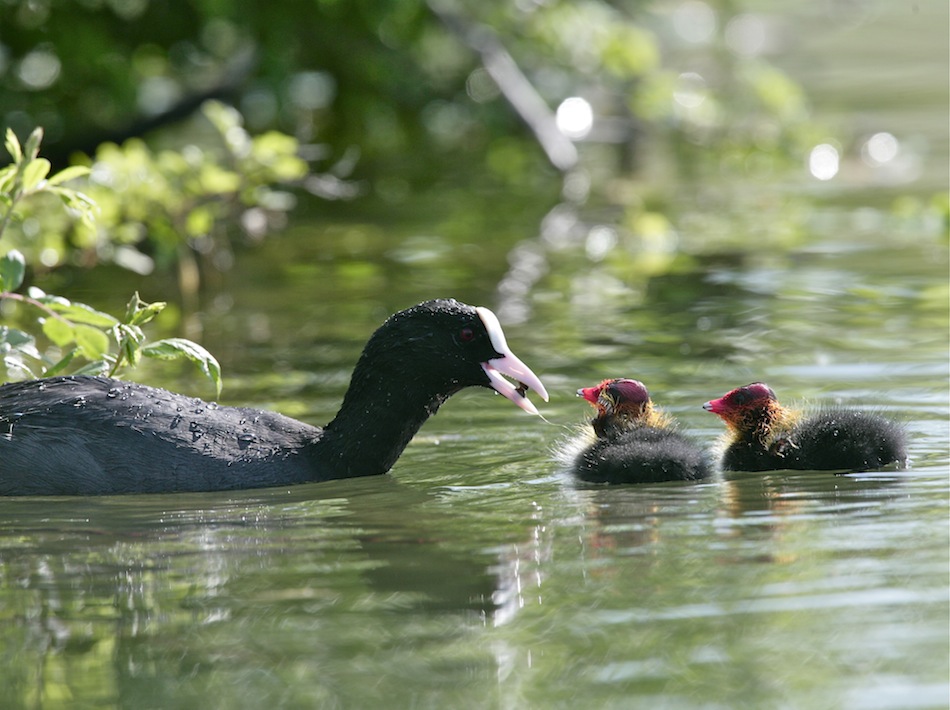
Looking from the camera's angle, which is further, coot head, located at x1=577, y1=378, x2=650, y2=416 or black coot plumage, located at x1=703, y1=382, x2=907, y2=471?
coot head, located at x1=577, y1=378, x2=650, y2=416

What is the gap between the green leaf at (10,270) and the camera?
5.70m

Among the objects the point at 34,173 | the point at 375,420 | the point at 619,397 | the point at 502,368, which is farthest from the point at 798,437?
the point at 34,173

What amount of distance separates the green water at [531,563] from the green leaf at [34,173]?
1.05m

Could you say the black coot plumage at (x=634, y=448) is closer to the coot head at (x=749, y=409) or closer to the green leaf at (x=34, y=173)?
the coot head at (x=749, y=409)

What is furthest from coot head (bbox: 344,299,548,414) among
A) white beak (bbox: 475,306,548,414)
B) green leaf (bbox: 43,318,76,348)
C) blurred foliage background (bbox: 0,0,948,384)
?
blurred foliage background (bbox: 0,0,948,384)

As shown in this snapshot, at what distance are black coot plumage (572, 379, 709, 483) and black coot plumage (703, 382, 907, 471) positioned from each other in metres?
0.20

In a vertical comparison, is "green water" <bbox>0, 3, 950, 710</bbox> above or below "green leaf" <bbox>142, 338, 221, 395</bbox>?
below

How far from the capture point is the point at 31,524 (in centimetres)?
530

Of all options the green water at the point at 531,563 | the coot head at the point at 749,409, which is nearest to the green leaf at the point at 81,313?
the green water at the point at 531,563

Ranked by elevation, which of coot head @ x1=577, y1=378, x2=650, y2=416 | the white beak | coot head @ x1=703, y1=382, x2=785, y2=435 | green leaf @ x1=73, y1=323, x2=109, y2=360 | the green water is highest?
green leaf @ x1=73, y1=323, x2=109, y2=360

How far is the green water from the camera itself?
3.75 meters

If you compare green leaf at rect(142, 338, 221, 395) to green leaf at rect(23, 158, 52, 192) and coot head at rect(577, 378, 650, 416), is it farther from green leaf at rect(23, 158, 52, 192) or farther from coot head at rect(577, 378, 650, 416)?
coot head at rect(577, 378, 650, 416)

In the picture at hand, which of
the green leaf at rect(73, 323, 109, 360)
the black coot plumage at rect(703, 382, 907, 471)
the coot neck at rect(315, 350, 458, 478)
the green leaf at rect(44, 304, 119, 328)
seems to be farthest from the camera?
the coot neck at rect(315, 350, 458, 478)

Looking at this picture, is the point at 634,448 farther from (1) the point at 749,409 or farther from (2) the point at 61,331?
(2) the point at 61,331
